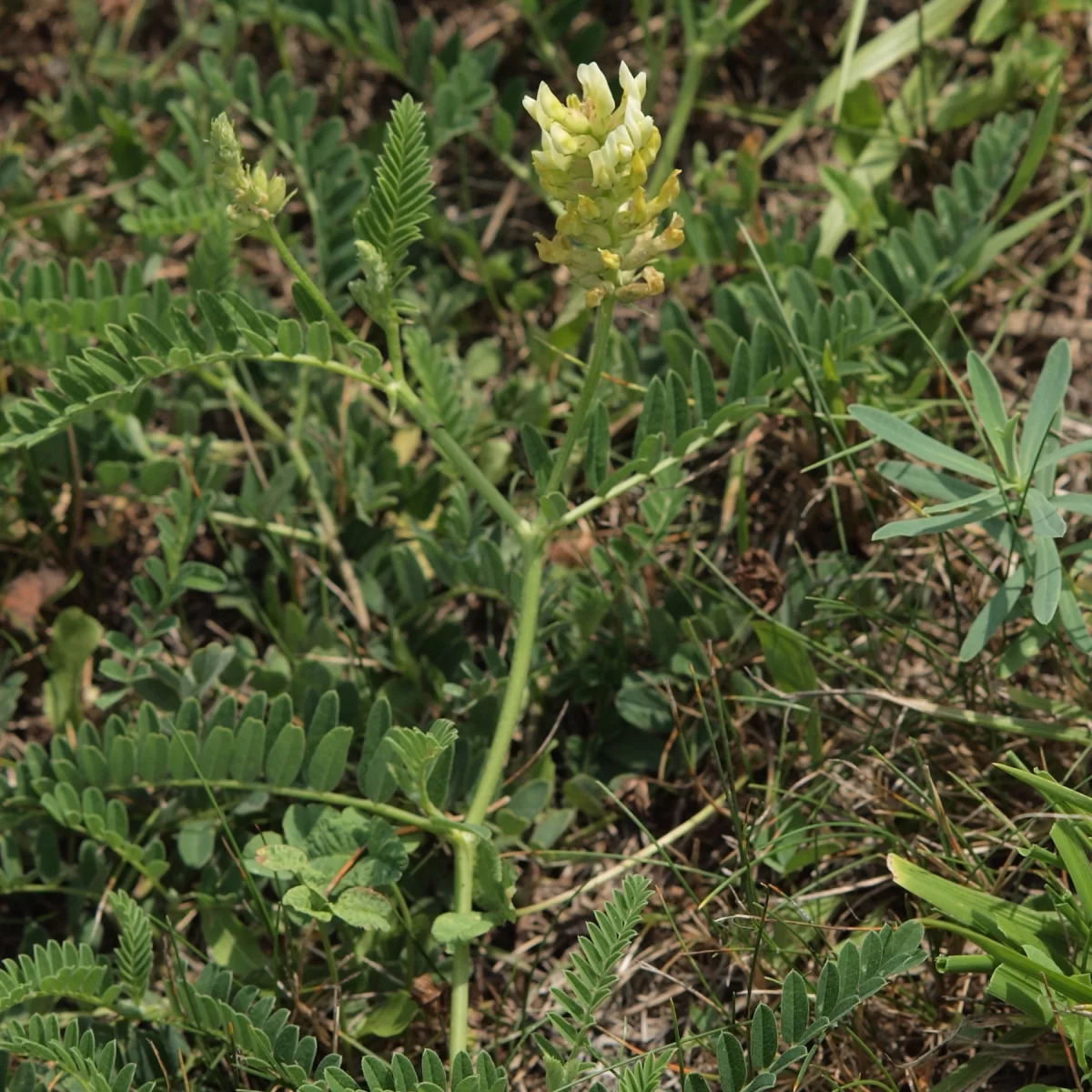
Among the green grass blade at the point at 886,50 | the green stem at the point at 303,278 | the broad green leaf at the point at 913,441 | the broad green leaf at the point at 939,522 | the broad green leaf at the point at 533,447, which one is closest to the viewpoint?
the green stem at the point at 303,278

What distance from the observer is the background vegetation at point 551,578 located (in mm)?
1919

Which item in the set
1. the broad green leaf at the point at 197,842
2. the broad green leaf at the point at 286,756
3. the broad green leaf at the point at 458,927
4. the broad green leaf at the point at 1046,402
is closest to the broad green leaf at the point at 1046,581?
the broad green leaf at the point at 1046,402

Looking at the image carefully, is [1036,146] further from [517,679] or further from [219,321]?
[219,321]

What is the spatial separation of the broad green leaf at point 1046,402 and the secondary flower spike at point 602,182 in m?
0.69

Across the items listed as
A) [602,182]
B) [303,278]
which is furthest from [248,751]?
[602,182]

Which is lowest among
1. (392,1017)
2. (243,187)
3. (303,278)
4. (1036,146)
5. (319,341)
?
(392,1017)

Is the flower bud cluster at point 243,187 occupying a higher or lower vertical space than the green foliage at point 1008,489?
higher

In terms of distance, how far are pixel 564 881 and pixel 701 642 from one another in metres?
0.50

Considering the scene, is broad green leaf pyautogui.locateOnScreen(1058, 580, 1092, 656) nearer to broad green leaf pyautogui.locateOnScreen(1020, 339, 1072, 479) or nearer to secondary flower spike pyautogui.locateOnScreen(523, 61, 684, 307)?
broad green leaf pyautogui.locateOnScreen(1020, 339, 1072, 479)

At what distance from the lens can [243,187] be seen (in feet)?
5.77

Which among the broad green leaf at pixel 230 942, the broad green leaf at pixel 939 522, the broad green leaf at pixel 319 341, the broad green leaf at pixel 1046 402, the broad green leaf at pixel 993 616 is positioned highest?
the broad green leaf at pixel 319 341

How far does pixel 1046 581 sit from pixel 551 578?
0.90m

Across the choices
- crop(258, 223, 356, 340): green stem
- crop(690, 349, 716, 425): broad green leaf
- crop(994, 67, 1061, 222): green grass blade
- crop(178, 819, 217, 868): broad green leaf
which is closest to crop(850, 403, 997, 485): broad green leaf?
crop(690, 349, 716, 425): broad green leaf

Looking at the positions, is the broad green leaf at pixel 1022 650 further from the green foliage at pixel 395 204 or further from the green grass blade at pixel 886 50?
the green grass blade at pixel 886 50
